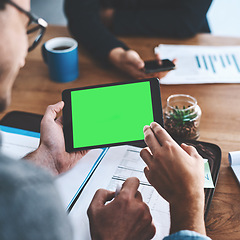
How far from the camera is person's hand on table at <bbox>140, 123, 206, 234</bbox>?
59 cm

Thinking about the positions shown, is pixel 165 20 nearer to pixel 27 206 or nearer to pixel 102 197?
pixel 102 197

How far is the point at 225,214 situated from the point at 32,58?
90 centimetres

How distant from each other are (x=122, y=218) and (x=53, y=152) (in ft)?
0.91

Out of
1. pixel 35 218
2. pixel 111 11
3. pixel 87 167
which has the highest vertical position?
pixel 35 218

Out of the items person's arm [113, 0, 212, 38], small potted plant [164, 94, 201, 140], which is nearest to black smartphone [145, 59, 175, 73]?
small potted plant [164, 94, 201, 140]

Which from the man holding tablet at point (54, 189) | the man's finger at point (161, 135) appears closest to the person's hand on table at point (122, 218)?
the man holding tablet at point (54, 189)

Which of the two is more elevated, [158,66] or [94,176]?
[158,66]

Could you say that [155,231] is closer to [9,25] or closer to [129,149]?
[129,149]

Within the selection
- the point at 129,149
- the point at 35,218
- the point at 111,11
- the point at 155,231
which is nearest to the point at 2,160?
the point at 35,218

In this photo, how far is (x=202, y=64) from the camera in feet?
3.65

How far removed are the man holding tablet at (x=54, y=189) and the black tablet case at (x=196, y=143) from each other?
97 millimetres

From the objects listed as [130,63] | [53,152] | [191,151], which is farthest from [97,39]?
[191,151]

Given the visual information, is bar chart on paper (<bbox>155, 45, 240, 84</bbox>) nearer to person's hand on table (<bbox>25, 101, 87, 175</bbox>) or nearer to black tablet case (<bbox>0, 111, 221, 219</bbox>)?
black tablet case (<bbox>0, 111, 221, 219</bbox>)

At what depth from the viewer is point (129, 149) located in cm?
81
